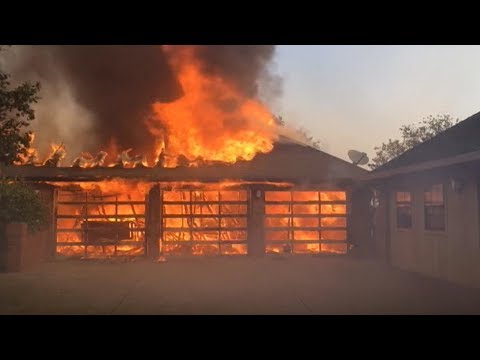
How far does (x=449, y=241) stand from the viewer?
11.6 metres

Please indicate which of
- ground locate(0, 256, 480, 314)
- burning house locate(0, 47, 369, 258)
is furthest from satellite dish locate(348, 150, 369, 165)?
ground locate(0, 256, 480, 314)

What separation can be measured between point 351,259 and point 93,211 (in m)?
8.87

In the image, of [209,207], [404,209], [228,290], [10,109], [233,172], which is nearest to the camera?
[228,290]

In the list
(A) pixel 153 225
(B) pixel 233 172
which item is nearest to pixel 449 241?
(B) pixel 233 172

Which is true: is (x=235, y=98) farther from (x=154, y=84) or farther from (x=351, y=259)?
(x=351, y=259)

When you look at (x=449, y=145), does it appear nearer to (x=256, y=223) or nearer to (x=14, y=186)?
(x=256, y=223)

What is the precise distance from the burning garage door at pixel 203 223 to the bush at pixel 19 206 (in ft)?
13.9

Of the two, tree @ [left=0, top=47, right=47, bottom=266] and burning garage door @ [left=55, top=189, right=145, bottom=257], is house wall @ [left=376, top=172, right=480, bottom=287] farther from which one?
tree @ [left=0, top=47, right=47, bottom=266]

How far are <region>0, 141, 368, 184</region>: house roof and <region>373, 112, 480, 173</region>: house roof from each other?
2096 millimetres

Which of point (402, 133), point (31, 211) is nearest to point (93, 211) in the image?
point (31, 211)

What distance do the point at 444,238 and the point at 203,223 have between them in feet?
27.2

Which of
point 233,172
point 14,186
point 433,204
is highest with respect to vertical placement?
point 233,172
